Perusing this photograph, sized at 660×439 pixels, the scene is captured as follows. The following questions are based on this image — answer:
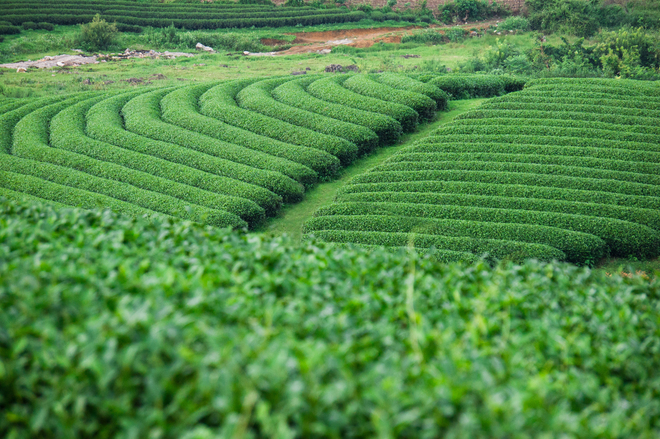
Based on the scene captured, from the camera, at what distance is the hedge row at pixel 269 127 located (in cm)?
2328

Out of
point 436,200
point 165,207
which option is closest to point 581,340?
point 436,200

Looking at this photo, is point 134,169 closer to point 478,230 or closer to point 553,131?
point 478,230

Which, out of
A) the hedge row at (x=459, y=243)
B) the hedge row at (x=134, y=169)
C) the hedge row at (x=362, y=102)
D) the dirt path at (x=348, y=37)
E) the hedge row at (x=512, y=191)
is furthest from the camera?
the dirt path at (x=348, y=37)

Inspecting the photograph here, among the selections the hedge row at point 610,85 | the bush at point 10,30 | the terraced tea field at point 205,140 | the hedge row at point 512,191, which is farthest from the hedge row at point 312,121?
the bush at point 10,30

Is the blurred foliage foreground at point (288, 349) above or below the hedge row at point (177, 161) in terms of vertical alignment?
above

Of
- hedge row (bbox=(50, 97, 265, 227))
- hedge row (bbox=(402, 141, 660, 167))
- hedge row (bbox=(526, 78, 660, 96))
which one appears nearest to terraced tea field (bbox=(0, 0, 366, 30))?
hedge row (bbox=(50, 97, 265, 227))

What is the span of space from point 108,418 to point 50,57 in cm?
4949

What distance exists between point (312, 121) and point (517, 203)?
11.5m

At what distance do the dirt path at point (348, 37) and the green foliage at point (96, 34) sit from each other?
54.9 ft

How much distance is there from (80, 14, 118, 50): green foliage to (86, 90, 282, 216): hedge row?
27686 millimetres

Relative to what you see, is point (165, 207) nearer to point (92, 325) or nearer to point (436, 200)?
point (436, 200)

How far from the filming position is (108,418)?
12.4 feet

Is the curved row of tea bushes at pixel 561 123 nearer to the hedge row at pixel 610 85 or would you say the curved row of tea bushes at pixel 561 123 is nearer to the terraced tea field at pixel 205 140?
the terraced tea field at pixel 205 140

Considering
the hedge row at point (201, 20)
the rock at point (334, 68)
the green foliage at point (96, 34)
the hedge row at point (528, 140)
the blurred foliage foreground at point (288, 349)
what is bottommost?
the hedge row at point (528, 140)
